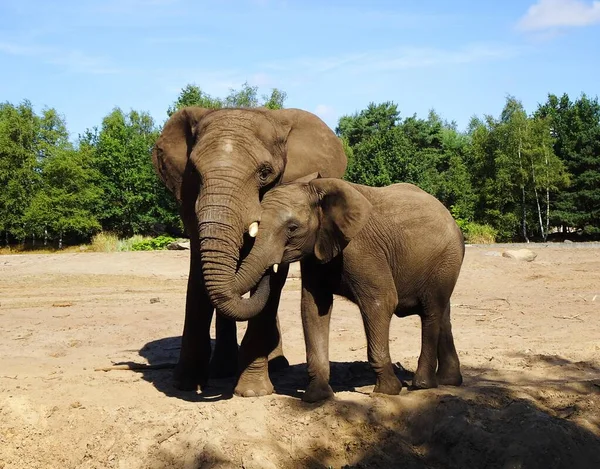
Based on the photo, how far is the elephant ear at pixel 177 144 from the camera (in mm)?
8438

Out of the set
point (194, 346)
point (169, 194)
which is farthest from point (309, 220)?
point (169, 194)

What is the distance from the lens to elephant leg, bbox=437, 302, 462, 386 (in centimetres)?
924

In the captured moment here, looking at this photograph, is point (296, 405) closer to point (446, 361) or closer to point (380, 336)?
point (380, 336)

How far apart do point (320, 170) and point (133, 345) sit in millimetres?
5632

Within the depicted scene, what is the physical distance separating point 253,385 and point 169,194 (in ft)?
148

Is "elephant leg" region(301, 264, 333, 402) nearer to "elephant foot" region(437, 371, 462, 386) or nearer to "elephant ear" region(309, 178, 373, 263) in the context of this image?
"elephant ear" region(309, 178, 373, 263)

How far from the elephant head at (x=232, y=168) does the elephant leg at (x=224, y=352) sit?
76.8 inches

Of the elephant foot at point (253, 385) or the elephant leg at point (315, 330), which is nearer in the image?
the elephant leg at point (315, 330)

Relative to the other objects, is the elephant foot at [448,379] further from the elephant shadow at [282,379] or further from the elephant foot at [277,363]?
the elephant foot at [277,363]

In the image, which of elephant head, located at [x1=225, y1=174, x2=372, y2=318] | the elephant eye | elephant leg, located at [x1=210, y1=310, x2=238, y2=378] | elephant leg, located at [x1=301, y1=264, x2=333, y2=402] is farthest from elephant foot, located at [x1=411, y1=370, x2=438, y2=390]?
the elephant eye

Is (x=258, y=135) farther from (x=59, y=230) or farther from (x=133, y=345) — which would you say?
(x=59, y=230)

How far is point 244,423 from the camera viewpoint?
23.9 ft

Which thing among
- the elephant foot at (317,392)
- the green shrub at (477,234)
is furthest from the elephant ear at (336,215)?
the green shrub at (477,234)

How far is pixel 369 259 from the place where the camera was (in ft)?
26.4
